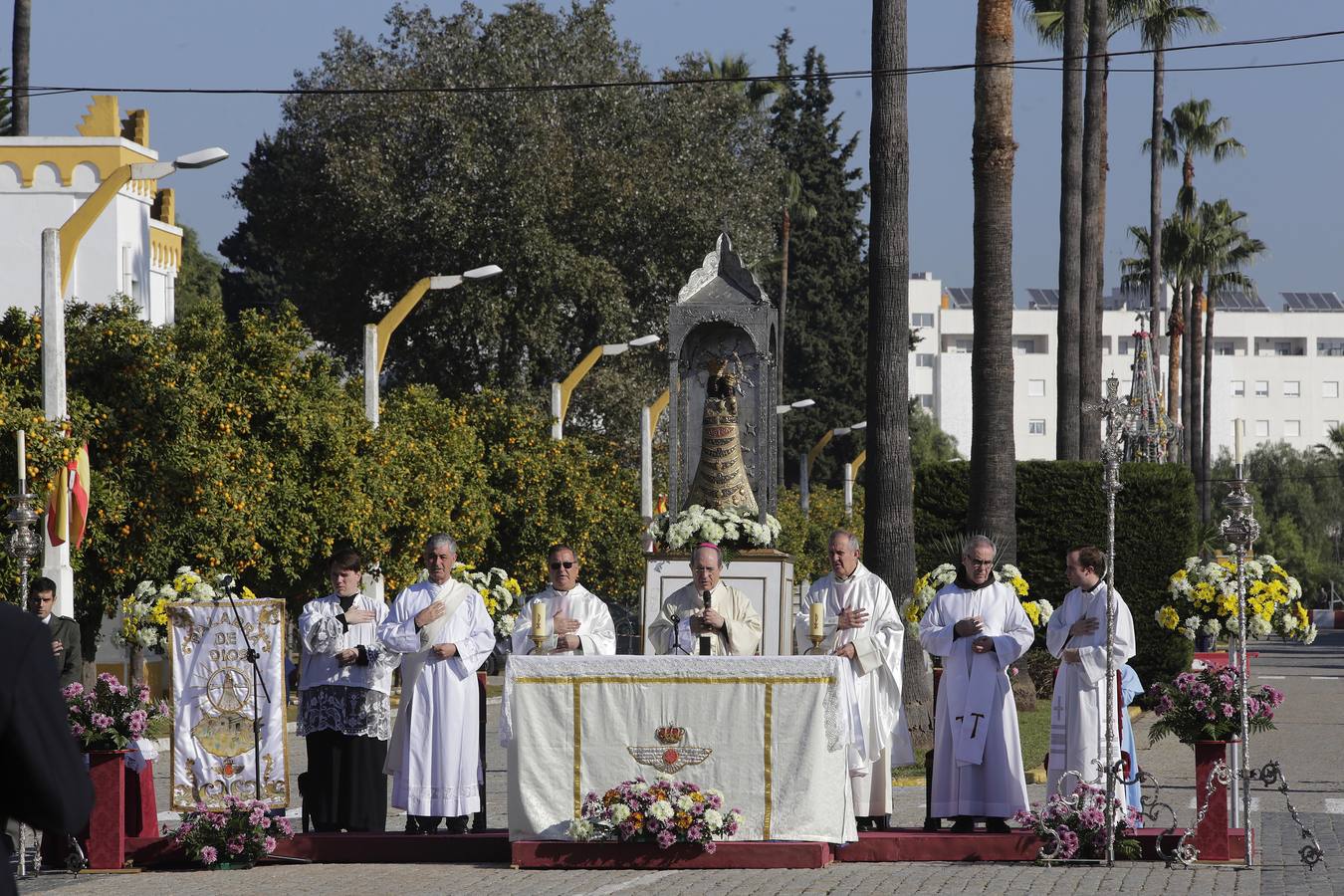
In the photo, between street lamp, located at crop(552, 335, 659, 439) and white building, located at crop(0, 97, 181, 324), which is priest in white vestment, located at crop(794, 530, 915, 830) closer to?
street lamp, located at crop(552, 335, 659, 439)

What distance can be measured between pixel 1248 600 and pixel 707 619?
6.55m

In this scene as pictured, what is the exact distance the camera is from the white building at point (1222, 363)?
132 meters

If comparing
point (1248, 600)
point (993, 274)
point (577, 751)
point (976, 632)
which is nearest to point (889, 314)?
point (993, 274)

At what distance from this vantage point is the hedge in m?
29.1

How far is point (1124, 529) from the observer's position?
2912 centimetres

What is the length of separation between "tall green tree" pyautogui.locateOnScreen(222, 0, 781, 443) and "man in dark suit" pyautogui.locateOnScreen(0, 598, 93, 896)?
37946mm

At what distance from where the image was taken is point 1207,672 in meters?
12.5

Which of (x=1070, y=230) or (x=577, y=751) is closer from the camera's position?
(x=577, y=751)

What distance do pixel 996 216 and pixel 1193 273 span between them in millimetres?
46363

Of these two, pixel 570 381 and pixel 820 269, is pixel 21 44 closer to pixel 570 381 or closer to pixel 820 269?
pixel 570 381

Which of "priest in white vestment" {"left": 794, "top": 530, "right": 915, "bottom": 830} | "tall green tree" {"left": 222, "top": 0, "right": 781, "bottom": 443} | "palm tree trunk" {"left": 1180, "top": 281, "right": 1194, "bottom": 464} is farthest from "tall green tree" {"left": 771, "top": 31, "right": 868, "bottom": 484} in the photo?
"priest in white vestment" {"left": 794, "top": 530, "right": 915, "bottom": 830}

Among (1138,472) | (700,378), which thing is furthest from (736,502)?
(1138,472)

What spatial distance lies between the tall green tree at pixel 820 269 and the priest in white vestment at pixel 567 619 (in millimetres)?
58955

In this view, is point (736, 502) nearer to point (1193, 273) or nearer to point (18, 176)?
point (18, 176)
